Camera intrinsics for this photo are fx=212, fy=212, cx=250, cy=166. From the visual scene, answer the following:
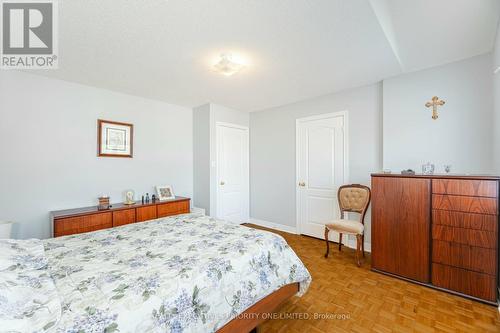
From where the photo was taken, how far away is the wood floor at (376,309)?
65.2 inches

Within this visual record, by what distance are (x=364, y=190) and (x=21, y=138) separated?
4.39 meters

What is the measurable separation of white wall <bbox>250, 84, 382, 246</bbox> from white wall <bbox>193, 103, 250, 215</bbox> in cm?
89

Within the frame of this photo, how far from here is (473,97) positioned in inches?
91.0

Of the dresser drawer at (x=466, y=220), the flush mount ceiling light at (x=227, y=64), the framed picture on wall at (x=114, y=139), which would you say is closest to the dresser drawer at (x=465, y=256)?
the dresser drawer at (x=466, y=220)

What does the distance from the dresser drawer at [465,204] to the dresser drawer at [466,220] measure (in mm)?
38

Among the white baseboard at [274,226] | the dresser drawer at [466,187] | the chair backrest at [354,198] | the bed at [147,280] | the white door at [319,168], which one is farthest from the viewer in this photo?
the white baseboard at [274,226]

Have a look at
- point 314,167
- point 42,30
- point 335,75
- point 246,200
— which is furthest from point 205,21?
point 246,200

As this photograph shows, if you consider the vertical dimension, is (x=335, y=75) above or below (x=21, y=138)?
above

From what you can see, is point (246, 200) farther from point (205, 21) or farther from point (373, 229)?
point (205, 21)

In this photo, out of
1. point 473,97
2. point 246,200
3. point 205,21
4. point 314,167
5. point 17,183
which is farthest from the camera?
point 246,200

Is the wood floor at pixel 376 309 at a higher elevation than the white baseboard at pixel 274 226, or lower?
lower

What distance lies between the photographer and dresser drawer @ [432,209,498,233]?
1.87 meters

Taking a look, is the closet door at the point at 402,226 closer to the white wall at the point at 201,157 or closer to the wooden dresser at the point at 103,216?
the white wall at the point at 201,157

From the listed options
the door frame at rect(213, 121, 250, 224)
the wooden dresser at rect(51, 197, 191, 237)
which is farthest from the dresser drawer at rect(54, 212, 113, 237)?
the door frame at rect(213, 121, 250, 224)
